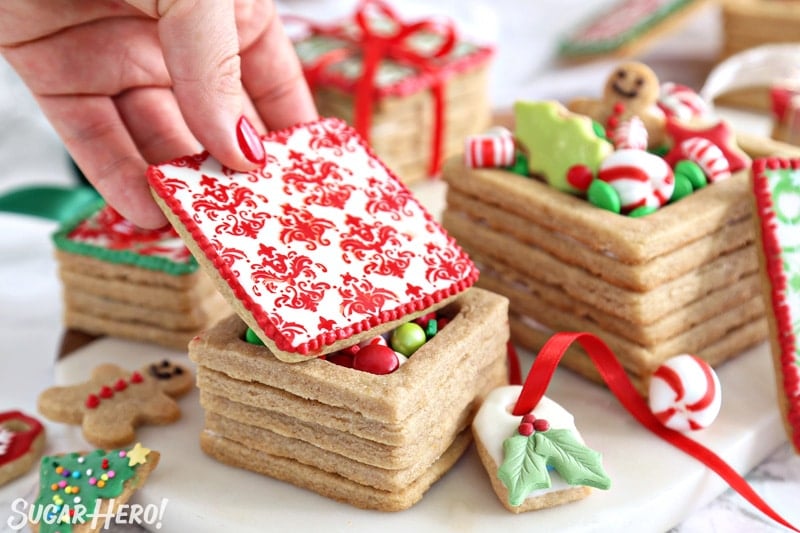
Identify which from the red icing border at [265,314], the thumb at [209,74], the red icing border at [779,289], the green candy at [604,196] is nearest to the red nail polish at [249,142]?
the thumb at [209,74]

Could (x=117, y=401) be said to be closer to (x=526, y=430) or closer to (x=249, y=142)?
(x=249, y=142)

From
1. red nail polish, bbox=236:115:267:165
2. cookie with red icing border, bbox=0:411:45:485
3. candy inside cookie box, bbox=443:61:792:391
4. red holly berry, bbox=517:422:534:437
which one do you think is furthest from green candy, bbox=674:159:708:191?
cookie with red icing border, bbox=0:411:45:485

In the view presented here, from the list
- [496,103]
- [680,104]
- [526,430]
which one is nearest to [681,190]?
[680,104]

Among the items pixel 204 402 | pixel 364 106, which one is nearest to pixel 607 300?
pixel 204 402

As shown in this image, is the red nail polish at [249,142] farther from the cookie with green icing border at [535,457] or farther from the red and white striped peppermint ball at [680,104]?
the red and white striped peppermint ball at [680,104]

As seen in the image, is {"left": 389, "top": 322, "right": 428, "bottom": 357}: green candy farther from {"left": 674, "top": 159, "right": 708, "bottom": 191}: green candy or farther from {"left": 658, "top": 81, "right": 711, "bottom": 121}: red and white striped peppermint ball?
{"left": 658, "top": 81, "right": 711, "bottom": 121}: red and white striped peppermint ball

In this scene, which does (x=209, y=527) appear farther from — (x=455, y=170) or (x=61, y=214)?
(x=61, y=214)
